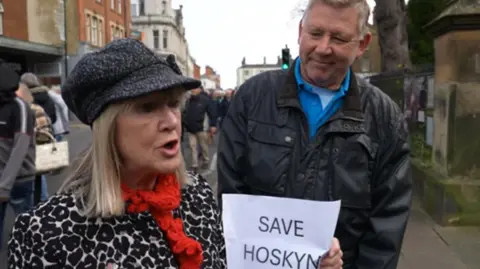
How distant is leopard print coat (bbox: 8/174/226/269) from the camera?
5.09ft

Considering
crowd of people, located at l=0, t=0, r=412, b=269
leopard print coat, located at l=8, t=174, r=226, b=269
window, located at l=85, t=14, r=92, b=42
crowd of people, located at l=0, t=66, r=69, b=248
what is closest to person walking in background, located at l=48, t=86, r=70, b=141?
crowd of people, located at l=0, t=66, r=69, b=248

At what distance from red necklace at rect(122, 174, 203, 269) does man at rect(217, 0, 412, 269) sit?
71 centimetres

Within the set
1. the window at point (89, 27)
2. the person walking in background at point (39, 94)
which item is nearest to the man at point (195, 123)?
the person walking in background at point (39, 94)

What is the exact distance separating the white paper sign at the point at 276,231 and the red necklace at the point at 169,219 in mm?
432

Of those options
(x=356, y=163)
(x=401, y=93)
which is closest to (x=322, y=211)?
(x=356, y=163)

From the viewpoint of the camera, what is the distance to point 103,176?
1626 mm

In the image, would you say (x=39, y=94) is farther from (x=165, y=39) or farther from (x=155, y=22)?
(x=165, y=39)

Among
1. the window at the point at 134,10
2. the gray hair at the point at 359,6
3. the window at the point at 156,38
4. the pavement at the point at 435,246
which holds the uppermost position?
the window at the point at 134,10

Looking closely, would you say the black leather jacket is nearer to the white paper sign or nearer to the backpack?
the white paper sign

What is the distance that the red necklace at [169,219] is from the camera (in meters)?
1.69

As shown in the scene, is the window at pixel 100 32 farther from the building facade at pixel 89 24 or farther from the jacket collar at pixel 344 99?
the jacket collar at pixel 344 99

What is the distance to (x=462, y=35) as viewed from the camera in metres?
6.89

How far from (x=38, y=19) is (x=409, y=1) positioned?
2423cm

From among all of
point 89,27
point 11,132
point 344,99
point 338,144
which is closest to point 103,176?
point 338,144
